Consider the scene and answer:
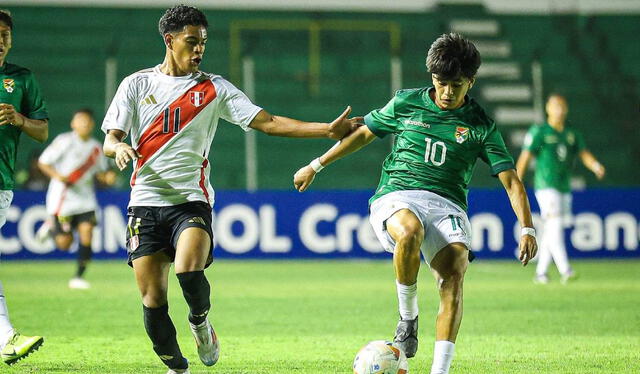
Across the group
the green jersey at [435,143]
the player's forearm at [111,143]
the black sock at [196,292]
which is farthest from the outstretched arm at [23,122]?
the green jersey at [435,143]

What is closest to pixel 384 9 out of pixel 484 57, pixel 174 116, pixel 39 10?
pixel 484 57

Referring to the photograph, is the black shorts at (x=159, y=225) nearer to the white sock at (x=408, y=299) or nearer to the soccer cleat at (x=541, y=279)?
the white sock at (x=408, y=299)

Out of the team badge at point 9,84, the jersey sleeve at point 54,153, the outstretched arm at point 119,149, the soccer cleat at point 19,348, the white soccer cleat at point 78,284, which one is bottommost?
the white soccer cleat at point 78,284

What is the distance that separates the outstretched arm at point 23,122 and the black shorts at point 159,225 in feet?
3.74

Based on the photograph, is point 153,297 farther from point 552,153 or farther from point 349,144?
point 552,153

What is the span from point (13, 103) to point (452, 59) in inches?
117

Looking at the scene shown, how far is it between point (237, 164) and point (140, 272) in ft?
51.5

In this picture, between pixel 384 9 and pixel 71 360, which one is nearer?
pixel 71 360

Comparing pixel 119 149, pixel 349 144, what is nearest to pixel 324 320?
pixel 349 144

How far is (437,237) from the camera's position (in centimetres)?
651

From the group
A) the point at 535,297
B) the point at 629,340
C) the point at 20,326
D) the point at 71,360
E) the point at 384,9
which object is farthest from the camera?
the point at 384,9

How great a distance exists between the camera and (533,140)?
14.0 m

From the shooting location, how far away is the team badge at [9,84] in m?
7.25

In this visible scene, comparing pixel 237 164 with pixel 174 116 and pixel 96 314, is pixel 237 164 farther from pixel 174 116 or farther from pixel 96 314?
pixel 174 116
